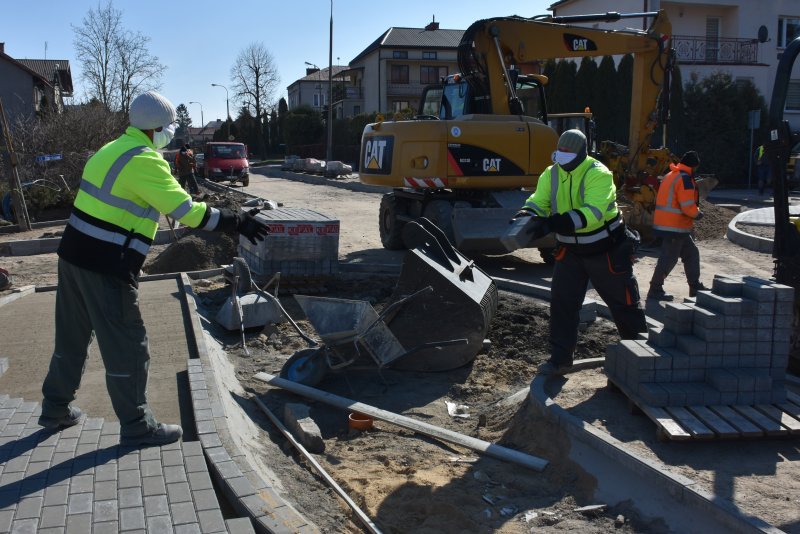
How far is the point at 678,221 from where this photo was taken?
903 centimetres

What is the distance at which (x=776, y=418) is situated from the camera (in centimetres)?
453

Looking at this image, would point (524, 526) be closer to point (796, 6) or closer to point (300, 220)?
point (300, 220)

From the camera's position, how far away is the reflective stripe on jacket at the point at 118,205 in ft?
13.6

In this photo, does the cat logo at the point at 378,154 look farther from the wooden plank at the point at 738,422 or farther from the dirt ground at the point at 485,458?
the wooden plank at the point at 738,422

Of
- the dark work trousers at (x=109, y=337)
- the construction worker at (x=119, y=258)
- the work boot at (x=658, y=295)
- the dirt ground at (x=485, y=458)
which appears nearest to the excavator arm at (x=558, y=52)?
the work boot at (x=658, y=295)

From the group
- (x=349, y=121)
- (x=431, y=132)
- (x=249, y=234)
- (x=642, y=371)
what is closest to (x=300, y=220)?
(x=431, y=132)

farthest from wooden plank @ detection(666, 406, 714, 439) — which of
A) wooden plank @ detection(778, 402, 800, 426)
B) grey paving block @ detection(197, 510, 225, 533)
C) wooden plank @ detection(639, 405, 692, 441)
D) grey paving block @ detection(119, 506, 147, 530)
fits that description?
grey paving block @ detection(119, 506, 147, 530)

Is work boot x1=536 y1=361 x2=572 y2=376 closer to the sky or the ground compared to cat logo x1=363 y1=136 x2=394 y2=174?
closer to the ground

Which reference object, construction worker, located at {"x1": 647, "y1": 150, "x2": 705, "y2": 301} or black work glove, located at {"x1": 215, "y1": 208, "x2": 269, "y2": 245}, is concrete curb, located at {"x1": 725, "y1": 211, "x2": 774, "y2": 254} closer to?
construction worker, located at {"x1": 647, "y1": 150, "x2": 705, "y2": 301}

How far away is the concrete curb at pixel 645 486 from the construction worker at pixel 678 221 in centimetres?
473

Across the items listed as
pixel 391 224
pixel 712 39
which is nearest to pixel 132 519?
pixel 391 224

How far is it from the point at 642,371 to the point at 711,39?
3316 cm

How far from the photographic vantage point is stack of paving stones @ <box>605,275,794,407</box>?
4723 mm

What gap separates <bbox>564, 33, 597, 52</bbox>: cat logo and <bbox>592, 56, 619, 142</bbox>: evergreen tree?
58.1ft
